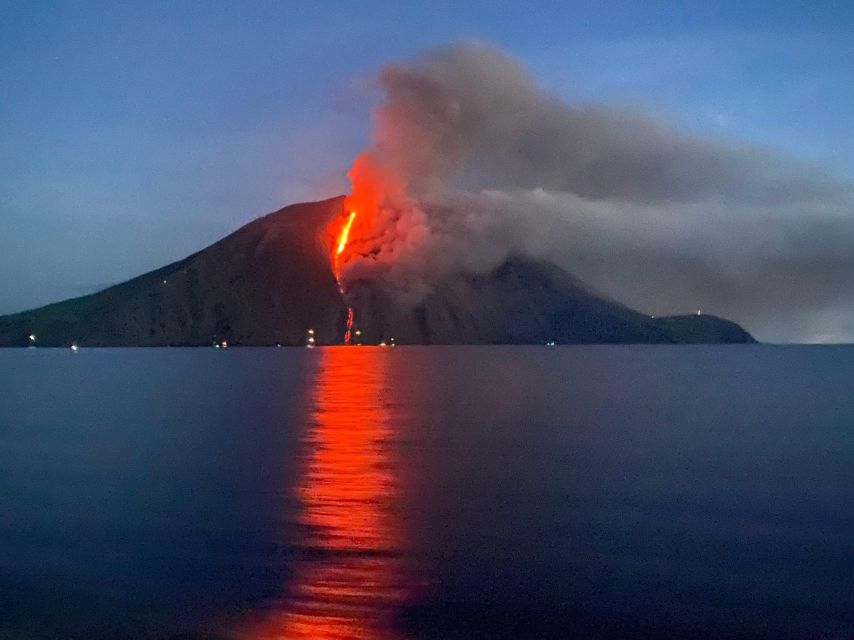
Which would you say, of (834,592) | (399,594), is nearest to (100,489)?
(399,594)

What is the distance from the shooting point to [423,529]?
2036cm

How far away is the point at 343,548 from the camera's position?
1833 cm

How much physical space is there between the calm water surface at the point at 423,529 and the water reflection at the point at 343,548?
6cm

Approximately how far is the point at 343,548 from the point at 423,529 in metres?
2.57

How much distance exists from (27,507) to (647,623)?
53.2 ft

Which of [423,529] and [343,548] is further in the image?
[423,529]

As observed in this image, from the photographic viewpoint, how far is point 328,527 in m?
20.4

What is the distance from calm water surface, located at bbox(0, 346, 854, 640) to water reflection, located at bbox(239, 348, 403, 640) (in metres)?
0.06

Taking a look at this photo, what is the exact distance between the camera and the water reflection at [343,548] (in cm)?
1367

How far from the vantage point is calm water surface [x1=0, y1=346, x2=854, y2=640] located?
47.1 feet

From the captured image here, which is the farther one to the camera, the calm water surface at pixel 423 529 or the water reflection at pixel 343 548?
the calm water surface at pixel 423 529

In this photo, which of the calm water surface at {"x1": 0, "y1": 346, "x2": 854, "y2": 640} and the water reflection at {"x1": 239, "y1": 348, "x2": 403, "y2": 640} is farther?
the calm water surface at {"x1": 0, "y1": 346, "x2": 854, "y2": 640}

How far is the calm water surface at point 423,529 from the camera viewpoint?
47.1ft

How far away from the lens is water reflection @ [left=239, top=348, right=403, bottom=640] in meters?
13.7
